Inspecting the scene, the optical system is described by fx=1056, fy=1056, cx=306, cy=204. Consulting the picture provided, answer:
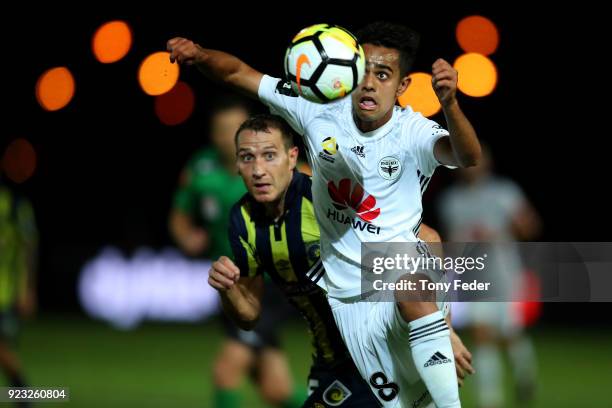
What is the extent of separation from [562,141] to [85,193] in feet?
31.9

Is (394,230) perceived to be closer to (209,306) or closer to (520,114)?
(209,306)

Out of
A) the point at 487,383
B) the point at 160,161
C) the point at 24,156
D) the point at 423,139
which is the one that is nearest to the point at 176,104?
the point at 160,161

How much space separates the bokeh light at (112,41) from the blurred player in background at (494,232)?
8.34 m

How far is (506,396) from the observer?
11.1 metres

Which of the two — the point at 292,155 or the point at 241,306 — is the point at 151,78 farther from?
the point at 241,306

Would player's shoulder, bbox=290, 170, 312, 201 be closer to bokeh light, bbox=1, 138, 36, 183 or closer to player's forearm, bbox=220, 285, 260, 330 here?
player's forearm, bbox=220, 285, 260, 330

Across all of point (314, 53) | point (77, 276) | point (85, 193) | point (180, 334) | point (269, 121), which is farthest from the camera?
point (85, 193)

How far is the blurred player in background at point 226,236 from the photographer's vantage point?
8.32 metres

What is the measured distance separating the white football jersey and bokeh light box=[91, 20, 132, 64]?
1316 cm

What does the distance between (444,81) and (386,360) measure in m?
1.53

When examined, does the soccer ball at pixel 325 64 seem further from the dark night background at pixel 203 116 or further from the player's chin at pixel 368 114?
the dark night background at pixel 203 116

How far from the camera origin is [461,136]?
483 cm

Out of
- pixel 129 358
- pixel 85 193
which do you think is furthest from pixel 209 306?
pixel 85 193

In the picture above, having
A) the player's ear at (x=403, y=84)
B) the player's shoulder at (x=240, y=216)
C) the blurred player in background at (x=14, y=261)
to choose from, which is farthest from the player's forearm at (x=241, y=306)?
the blurred player in background at (x=14, y=261)
